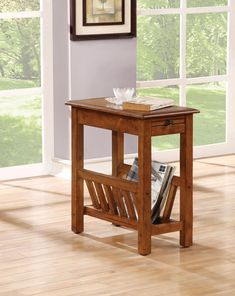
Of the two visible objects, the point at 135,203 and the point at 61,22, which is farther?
the point at 61,22

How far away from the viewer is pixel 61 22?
6.79 metres

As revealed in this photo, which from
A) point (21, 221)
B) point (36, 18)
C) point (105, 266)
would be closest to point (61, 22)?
point (36, 18)

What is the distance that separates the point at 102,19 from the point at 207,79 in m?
1.24

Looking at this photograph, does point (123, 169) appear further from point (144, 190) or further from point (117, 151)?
point (144, 190)

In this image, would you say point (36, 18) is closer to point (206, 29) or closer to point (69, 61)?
point (69, 61)

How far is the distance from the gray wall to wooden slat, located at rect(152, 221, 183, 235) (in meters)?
1.79

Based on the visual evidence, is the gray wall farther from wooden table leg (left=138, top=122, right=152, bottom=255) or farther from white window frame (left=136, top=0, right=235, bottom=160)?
wooden table leg (left=138, top=122, right=152, bottom=255)

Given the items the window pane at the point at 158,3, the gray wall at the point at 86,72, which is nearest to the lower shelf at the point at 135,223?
the gray wall at the point at 86,72

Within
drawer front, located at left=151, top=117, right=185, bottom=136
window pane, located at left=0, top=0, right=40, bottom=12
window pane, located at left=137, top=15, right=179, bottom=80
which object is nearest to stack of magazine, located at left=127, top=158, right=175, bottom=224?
drawer front, located at left=151, top=117, right=185, bottom=136

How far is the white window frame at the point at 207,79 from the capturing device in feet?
24.2

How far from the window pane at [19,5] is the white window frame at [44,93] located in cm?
4

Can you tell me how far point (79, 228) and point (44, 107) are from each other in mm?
1639

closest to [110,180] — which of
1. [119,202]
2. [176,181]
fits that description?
[119,202]

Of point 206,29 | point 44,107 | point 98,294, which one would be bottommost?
point 98,294
